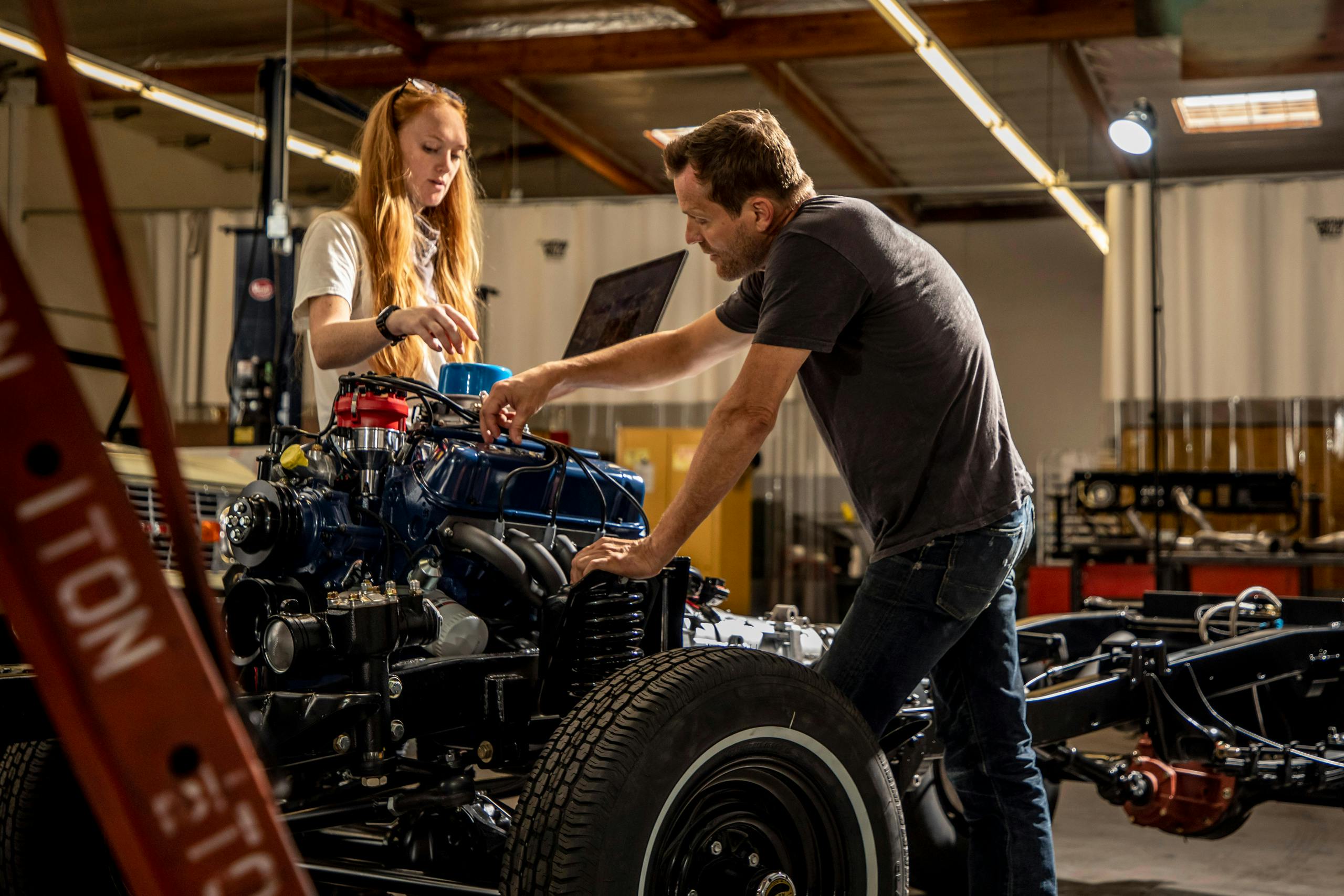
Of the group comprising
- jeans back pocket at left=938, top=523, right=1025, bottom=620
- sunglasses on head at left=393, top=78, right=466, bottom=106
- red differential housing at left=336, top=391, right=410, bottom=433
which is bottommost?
jeans back pocket at left=938, top=523, right=1025, bottom=620

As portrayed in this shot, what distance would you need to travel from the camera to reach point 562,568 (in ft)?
8.07

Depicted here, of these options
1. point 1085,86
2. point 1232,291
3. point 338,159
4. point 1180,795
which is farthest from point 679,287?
point 1180,795

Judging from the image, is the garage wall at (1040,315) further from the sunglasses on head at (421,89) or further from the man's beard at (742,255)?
the man's beard at (742,255)

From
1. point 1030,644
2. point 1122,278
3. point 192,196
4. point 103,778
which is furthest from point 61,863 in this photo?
point 192,196

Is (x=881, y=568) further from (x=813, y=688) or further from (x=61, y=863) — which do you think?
(x=61, y=863)

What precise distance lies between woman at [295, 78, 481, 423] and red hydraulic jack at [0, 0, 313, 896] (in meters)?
1.59

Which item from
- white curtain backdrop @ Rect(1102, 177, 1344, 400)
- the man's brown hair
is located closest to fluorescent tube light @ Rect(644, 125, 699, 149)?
white curtain backdrop @ Rect(1102, 177, 1344, 400)

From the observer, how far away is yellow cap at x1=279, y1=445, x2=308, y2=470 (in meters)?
2.34

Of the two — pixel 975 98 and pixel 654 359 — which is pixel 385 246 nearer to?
pixel 654 359

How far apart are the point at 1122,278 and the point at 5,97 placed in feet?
29.2

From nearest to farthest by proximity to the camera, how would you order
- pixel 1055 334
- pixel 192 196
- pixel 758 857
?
1. pixel 758 857
2. pixel 192 196
3. pixel 1055 334

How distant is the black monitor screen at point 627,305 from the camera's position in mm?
2691

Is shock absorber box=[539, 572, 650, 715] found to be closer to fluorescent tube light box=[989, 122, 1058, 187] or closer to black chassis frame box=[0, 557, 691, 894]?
black chassis frame box=[0, 557, 691, 894]

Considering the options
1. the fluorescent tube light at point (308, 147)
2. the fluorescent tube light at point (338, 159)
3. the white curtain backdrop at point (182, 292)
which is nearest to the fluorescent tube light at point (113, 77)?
the fluorescent tube light at point (308, 147)
